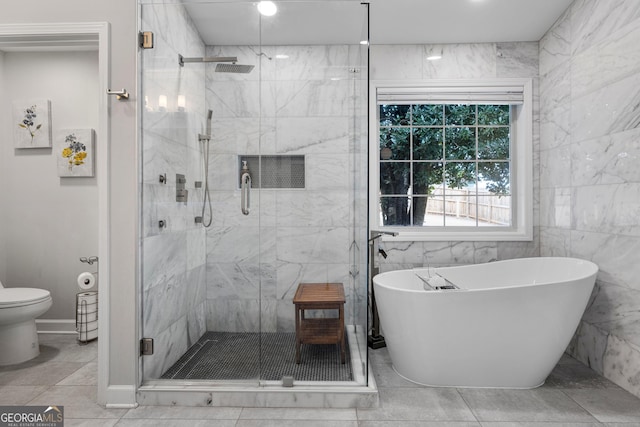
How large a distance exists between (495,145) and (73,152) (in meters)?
3.73

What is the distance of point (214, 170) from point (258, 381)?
4.06 ft

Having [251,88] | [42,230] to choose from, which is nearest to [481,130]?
[251,88]

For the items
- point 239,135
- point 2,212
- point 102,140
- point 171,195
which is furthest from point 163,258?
point 2,212

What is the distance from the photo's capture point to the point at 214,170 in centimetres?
213

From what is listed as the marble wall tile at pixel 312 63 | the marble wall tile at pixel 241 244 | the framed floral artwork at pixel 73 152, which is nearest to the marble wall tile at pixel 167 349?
the marble wall tile at pixel 241 244

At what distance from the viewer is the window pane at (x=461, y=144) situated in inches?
131

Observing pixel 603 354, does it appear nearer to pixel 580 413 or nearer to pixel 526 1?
pixel 580 413

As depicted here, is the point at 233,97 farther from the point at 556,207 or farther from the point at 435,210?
the point at 556,207

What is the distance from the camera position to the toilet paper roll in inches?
113

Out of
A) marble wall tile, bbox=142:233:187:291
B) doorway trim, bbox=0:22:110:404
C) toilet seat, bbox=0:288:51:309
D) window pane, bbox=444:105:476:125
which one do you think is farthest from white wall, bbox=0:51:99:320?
window pane, bbox=444:105:476:125

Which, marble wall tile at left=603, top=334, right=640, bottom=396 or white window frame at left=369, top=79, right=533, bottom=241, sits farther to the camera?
white window frame at left=369, top=79, right=533, bottom=241

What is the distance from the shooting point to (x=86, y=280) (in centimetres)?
289

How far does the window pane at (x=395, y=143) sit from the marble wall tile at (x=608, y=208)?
1353 mm

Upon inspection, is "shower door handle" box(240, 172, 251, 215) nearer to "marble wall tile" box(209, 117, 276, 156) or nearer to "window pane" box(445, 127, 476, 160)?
"marble wall tile" box(209, 117, 276, 156)
